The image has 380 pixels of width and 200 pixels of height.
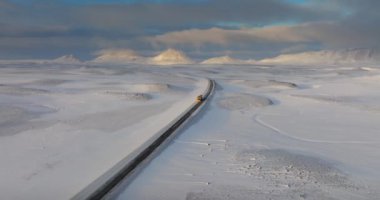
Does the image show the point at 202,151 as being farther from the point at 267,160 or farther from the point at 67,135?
the point at 67,135

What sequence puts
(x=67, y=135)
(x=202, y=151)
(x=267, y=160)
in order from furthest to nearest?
(x=67, y=135), (x=202, y=151), (x=267, y=160)

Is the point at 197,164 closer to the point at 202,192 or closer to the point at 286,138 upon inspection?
the point at 202,192

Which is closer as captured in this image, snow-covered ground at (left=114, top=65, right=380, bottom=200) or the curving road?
the curving road

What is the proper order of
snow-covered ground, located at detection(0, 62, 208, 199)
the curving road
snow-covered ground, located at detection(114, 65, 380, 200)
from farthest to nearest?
snow-covered ground, located at detection(0, 62, 208, 199)
snow-covered ground, located at detection(114, 65, 380, 200)
the curving road

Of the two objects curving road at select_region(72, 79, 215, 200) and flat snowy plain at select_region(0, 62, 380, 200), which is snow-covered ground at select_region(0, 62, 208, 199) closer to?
flat snowy plain at select_region(0, 62, 380, 200)

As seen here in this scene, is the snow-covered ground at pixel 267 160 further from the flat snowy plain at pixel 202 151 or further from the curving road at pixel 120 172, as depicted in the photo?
the curving road at pixel 120 172

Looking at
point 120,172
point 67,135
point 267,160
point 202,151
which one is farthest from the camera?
point 67,135

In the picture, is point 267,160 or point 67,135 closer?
point 267,160

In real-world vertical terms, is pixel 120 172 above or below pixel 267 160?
above

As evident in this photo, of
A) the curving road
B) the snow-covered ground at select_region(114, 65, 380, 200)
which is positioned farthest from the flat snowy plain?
the curving road

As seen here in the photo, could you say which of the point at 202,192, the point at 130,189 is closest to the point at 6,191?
the point at 130,189

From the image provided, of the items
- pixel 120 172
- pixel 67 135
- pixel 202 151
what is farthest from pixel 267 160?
pixel 67 135
